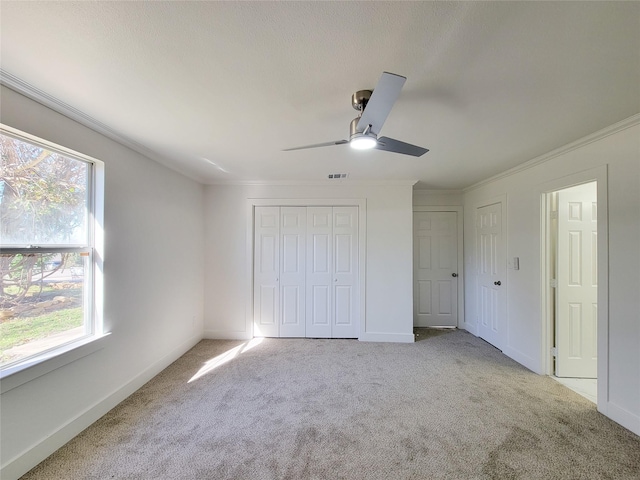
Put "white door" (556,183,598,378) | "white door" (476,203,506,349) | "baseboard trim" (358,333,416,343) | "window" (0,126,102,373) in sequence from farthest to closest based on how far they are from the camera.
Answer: "baseboard trim" (358,333,416,343), "white door" (476,203,506,349), "white door" (556,183,598,378), "window" (0,126,102,373)

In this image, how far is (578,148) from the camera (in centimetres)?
233

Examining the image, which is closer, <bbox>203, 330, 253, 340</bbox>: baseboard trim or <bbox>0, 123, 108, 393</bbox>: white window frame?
<bbox>0, 123, 108, 393</bbox>: white window frame

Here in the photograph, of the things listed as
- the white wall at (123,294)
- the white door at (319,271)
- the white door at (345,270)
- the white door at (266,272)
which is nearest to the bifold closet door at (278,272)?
the white door at (266,272)

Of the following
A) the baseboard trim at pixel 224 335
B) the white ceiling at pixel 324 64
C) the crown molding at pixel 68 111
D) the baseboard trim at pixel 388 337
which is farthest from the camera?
the baseboard trim at pixel 224 335

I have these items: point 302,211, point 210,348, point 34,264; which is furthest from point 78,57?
point 210,348

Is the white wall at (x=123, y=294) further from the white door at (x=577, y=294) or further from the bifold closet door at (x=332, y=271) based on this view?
the white door at (x=577, y=294)

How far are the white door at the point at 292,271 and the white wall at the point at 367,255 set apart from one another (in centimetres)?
43

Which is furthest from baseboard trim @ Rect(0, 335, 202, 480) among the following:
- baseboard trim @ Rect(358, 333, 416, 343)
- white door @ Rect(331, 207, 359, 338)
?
baseboard trim @ Rect(358, 333, 416, 343)

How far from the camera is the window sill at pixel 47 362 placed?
4.84ft

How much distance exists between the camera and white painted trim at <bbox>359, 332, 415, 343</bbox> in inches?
146

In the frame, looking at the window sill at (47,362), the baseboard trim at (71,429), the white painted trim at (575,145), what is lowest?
the baseboard trim at (71,429)

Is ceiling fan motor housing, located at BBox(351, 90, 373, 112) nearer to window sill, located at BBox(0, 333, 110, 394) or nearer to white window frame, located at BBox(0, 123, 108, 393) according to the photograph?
white window frame, located at BBox(0, 123, 108, 393)

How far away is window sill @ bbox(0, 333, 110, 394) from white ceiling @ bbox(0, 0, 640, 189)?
1.64 metres

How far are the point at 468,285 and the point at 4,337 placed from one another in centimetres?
500
